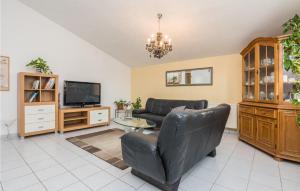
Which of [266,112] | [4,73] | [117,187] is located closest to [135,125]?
[117,187]

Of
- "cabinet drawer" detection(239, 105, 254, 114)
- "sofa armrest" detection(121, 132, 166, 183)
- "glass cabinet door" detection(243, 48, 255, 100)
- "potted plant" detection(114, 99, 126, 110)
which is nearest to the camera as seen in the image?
"sofa armrest" detection(121, 132, 166, 183)

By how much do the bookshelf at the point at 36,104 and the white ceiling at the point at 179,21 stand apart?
1.66m

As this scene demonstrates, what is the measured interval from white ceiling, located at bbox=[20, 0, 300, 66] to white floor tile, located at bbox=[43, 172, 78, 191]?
3.22 m

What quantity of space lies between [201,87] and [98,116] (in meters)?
3.25

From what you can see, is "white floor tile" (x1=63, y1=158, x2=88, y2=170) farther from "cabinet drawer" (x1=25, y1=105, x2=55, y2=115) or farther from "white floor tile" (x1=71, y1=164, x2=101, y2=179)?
"cabinet drawer" (x1=25, y1=105, x2=55, y2=115)

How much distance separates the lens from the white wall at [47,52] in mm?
3578

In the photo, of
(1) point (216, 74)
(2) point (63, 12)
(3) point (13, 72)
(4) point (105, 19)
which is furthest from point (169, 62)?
(3) point (13, 72)

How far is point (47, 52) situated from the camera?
4168 mm

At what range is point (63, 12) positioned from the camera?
3.84m

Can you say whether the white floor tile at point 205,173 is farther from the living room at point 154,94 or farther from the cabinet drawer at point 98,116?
the cabinet drawer at point 98,116

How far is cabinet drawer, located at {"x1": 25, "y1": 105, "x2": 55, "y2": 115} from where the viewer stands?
11.5 ft

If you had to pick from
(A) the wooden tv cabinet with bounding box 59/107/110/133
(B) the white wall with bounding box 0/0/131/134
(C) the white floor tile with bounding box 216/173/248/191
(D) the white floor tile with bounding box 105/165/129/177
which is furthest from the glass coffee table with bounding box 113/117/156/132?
(B) the white wall with bounding box 0/0/131/134

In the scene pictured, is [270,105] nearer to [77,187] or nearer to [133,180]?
[133,180]

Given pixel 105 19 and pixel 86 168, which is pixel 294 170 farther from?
pixel 105 19
